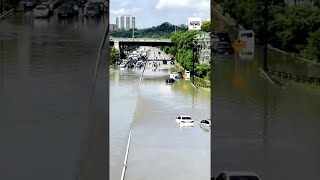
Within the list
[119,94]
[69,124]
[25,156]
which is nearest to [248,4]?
[69,124]

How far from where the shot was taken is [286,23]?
496 centimetres

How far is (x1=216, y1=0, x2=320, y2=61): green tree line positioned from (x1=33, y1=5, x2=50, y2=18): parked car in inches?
66.8

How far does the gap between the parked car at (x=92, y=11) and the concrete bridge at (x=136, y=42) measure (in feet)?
6.21

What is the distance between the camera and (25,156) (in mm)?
4395

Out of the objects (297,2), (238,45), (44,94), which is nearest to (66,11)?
(44,94)

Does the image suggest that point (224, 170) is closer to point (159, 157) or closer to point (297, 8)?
point (297, 8)

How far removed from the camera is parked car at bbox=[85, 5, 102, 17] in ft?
16.6

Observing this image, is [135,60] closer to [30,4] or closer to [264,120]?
[30,4]

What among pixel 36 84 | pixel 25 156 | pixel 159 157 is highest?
pixel 36 84

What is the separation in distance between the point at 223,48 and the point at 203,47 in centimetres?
223

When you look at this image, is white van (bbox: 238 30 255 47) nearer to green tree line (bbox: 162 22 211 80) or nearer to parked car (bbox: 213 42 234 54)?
parked car (bbox: 213 42 234 54)

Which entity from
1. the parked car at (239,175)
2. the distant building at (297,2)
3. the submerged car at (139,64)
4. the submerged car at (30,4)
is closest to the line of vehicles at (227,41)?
the distant building at (297,2)

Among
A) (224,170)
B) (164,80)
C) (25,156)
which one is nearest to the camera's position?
(25,156)

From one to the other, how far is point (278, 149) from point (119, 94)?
4.15 m
